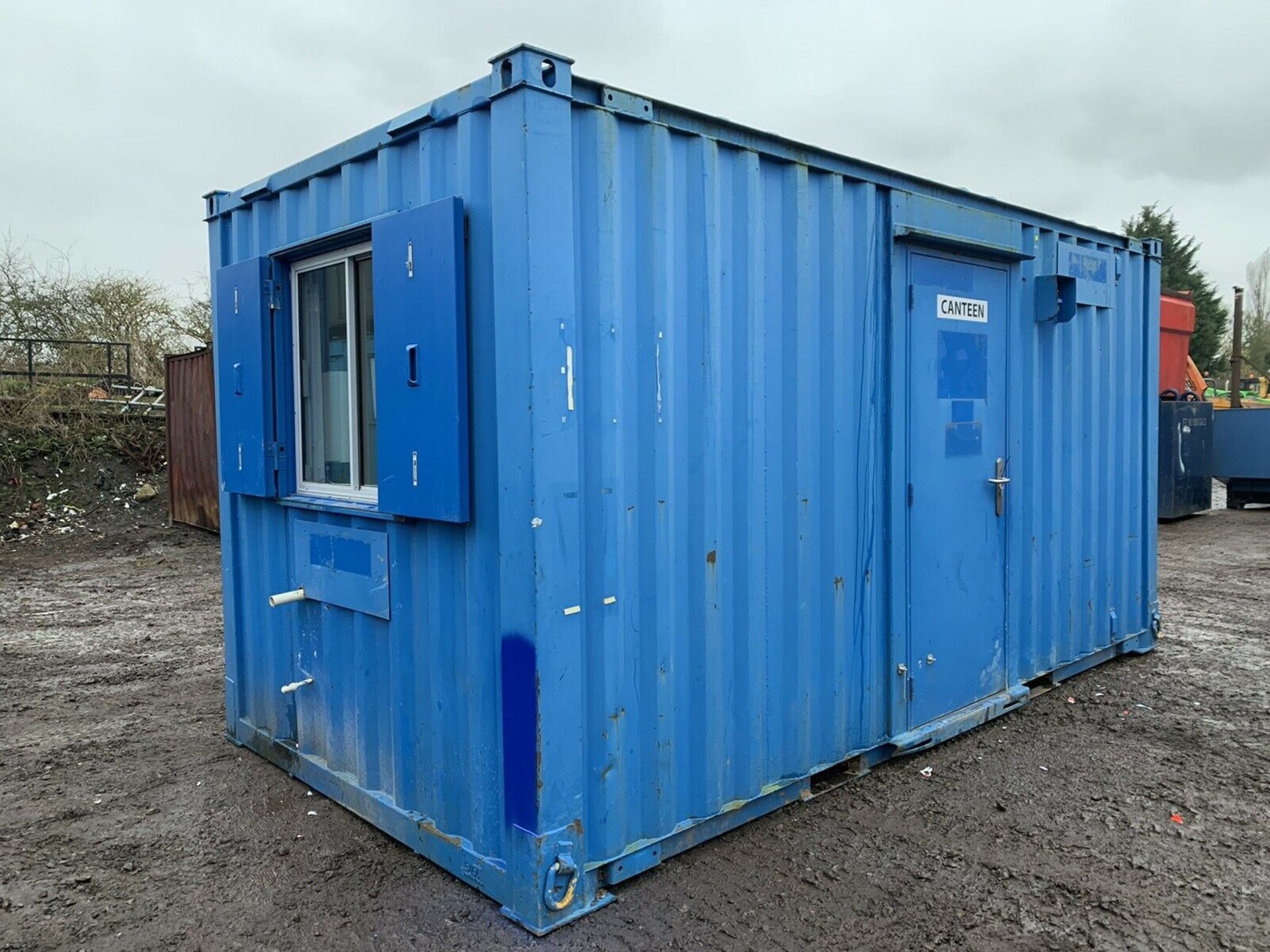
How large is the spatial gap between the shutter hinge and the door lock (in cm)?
369

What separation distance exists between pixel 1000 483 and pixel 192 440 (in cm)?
1045

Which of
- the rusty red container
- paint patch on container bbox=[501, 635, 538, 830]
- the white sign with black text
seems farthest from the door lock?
the rusty red container

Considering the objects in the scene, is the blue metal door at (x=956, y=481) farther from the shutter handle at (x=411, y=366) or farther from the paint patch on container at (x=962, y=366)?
the shutter handle at (x=411, y=366)

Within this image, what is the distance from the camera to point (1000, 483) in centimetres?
489

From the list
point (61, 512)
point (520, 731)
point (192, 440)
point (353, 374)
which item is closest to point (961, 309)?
point (353, 374)

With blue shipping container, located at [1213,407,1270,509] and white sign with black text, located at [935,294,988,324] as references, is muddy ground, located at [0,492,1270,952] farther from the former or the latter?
blue shipping container, located at [1213,407,1270,509]

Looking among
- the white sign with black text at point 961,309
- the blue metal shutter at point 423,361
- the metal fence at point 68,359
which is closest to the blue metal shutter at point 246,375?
the blue metal shutter at point 423,361

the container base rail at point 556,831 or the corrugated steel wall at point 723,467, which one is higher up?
the corrugated steel wall at point 723,467

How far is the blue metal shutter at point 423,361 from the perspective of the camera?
3.05 m

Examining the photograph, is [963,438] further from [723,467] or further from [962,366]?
[723,467]

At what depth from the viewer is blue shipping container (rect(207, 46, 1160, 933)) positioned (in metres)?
2.99

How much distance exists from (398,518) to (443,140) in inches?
54.4

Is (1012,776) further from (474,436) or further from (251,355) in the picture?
(251,355)

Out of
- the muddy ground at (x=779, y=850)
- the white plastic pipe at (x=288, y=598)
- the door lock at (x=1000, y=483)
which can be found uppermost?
the door lock at (x=1000, y=483)
